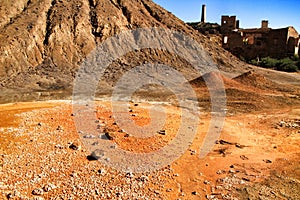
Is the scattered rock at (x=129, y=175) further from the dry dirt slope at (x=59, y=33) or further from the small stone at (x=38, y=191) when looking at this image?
the dry dirt slope at (x=59, y=33)

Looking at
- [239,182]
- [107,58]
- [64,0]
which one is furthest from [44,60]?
[239,182]

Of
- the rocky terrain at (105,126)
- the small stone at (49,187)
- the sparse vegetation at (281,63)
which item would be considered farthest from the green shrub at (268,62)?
the small stone at (49,187)

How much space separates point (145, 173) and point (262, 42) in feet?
110

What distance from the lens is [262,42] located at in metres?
36.3

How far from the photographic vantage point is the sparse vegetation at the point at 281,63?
31.6 metres

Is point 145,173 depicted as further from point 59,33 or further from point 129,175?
point 59,33

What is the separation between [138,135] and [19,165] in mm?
3561

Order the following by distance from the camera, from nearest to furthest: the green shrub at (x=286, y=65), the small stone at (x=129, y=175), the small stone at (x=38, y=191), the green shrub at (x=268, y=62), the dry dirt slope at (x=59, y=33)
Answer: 1. the small stone at (x=38, y=191)
2. the small stone at (x=129, y=175)
3. the dry dirt slope at (x=59, y=33)
4. the green shrub at (x=286, y=65)
5. the green shrub at (x=268, y=62)

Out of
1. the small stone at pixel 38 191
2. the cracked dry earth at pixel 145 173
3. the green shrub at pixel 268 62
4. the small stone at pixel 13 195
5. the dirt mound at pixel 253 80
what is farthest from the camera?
the green shrub at pixel 268 62

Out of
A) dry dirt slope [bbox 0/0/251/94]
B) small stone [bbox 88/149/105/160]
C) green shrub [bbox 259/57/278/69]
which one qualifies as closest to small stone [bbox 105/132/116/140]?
small stone [bbox 88/149/105/160]

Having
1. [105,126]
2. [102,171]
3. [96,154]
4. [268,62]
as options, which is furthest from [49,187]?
[268,62]

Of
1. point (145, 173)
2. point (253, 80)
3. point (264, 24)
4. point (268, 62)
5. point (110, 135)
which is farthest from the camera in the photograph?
point (264, 24)

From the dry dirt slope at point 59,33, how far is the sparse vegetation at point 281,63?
21.0ft

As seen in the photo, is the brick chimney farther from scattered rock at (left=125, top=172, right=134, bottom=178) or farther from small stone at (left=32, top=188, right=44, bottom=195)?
small stone at (left=32, top=188, right=44, bottom=195)
